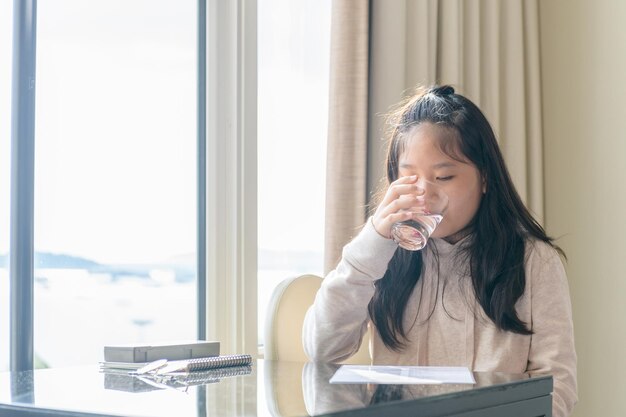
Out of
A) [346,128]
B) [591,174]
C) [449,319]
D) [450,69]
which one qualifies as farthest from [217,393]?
[591,174]

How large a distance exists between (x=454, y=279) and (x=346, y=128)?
0.85 metres

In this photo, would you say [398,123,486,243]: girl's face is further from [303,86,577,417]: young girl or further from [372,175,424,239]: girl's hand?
[372,175,424,239]: girl's hand

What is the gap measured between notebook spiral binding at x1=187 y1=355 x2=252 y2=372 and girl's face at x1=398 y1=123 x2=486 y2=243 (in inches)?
17.8

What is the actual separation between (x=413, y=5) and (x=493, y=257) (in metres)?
1.26

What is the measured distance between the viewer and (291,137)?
2549mm

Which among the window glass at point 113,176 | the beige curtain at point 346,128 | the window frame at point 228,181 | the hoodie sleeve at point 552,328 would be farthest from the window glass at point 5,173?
the hoodie sleeve at point 552,328

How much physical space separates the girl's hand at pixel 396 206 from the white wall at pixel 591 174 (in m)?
1.53

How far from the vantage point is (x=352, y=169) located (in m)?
2.40

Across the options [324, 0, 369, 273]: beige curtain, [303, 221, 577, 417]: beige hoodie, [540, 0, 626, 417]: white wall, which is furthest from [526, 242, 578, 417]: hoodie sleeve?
[540, 0, 626, 417]: white wall

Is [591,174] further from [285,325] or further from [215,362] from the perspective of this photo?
[215,362]

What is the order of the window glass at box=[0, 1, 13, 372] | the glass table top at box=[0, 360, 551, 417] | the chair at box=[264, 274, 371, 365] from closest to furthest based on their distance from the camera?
the glass table top at box=[0, 360, 551, 417] < the chair at box=[264, 274, 371, 365] < the window glass at box=[0, 1, 13, 372]

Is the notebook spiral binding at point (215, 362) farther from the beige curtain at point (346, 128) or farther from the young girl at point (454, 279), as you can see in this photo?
the beige curtain at point (346, 128)

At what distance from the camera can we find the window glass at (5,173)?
198 centimetres

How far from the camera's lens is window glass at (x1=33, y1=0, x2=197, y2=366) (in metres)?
2.10
